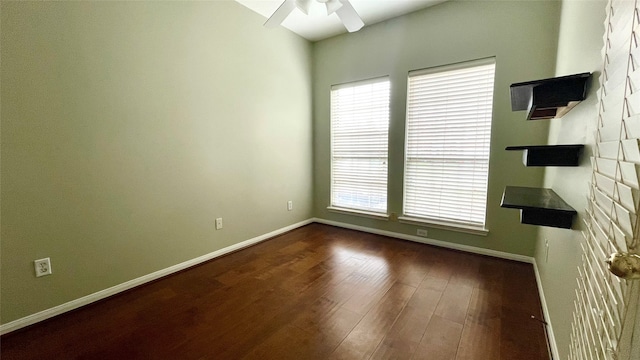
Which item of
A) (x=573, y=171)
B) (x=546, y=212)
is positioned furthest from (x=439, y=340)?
(x=573, y=171)

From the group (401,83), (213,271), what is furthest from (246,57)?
(213,271)

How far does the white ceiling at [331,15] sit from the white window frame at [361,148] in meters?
0.74

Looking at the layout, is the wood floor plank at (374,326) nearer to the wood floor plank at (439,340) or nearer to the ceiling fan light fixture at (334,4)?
the wood floor plank at (439,340)

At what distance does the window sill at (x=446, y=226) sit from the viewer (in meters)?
2.83

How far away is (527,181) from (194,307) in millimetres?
Result: 3301

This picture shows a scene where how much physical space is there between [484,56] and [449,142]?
944 mm

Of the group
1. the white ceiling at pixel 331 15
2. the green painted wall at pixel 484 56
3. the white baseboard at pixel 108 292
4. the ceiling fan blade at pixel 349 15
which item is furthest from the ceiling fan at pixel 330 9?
the white baseboard at pixel 108 292

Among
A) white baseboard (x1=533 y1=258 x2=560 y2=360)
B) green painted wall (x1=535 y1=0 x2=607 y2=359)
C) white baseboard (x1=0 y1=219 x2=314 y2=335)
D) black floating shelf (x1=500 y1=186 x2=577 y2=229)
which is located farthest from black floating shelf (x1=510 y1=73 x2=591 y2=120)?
white baseboard (x1=0 y1=219 x2=314 y2=335)

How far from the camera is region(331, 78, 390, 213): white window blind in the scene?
3459 mm

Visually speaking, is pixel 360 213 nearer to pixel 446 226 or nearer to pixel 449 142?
pixel 446 226

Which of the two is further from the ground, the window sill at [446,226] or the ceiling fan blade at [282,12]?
the ceiling fan blade at [282,12]

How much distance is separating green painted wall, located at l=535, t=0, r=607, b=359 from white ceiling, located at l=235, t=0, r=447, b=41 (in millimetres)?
1583

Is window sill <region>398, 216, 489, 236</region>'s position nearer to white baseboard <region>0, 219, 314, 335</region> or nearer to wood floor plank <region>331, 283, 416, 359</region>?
wood floor plank <region>331, 283, 416, 359</region>

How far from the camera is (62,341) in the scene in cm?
162
